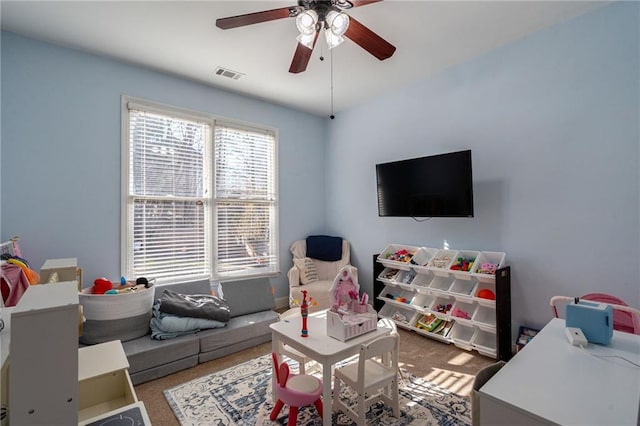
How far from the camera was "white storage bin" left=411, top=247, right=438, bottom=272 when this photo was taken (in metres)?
3.19

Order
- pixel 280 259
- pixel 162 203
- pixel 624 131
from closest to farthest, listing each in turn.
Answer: pixel 624 131 → pixel 162 203 → pixel 280 259

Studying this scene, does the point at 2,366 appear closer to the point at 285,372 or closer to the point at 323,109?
the point at 285,372

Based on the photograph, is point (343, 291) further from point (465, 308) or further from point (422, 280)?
point (465, 308)

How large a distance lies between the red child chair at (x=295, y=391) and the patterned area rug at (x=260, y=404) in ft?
0.76

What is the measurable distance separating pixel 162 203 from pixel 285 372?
2.40 metres

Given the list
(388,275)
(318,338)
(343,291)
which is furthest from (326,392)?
(388,275)

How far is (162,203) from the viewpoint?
10.8 ft

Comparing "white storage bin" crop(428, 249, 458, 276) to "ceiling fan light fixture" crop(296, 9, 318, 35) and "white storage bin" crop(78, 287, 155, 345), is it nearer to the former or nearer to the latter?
"ceiling fan light fixture" crop(296, 9, 318, 35)

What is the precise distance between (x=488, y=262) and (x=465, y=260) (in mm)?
203

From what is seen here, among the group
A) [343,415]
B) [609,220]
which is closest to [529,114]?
[609,220]

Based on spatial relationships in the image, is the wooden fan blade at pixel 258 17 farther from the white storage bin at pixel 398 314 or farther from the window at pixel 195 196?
the white storage bin at pixel 398 314

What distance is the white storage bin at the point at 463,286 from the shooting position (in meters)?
2.91

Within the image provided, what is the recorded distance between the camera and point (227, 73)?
3264mm

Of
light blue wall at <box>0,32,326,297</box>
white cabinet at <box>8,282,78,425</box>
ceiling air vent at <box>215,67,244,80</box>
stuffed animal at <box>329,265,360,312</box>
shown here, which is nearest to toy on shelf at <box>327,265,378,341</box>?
stuffed animal at <box>329,265,360,312</box>
